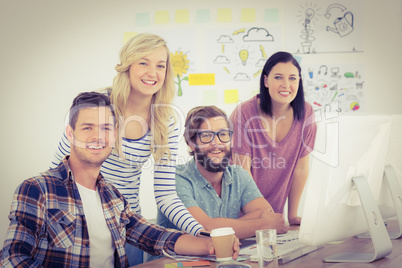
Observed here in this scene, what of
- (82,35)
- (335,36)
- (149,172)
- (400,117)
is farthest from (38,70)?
(400,117)

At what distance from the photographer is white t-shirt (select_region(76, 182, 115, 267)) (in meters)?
1.39

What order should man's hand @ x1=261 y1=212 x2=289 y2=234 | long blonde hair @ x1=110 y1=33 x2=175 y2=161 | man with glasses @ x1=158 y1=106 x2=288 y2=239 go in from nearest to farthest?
man's hand @ x1=261 y1=212 x2=289 y2=234 → man with glasses @ x1=158 y1=106 x2=288 y2=239 → long blonde hair @ x1=110 y1=33 x2=175 y2=161

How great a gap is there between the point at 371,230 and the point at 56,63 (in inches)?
108

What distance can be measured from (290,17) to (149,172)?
5.18ft

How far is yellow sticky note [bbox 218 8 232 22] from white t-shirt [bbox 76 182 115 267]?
91.8 inches

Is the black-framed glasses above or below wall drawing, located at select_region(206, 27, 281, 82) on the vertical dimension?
below

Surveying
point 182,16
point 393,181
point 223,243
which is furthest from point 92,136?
point 182,16

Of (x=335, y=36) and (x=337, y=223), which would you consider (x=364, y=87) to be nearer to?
(x=335, y=36)

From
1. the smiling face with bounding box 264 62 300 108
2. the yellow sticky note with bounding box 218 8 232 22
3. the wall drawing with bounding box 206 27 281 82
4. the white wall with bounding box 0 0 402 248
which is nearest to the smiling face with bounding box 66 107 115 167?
the smiling face with bounding box 264 62 300 108

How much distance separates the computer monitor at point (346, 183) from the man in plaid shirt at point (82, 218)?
266 mm

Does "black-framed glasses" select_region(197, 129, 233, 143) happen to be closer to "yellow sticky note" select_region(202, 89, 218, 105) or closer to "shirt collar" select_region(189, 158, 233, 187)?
"shirt collar" select_region(189, 158, 233, 187)

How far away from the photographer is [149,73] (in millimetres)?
2107

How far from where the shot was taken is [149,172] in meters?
3.41

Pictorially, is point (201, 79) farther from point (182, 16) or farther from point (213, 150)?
point (213, 150)
